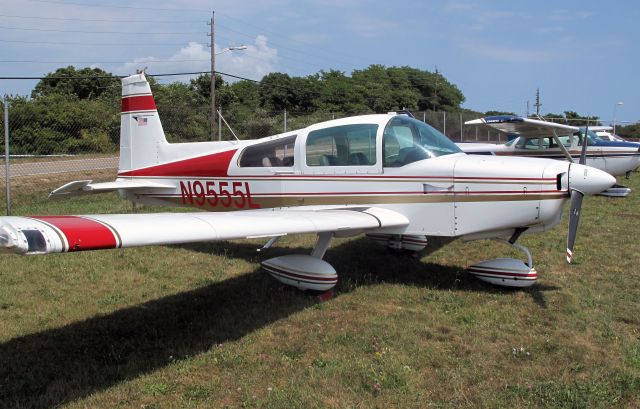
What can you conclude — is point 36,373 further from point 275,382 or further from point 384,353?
point 384,353

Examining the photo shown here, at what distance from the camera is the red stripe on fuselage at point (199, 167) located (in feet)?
23.4

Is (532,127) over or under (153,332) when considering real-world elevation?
over

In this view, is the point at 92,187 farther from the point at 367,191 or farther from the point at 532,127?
the point at 532,127

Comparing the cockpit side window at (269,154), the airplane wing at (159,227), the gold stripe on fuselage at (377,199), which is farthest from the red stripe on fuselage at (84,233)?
the cockpit side window at (269,154)

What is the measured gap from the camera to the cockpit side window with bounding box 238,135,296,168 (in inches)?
260

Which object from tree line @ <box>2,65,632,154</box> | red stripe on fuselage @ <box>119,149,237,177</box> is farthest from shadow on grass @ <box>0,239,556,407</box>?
tree line @ <box>2,65,632,154</box>

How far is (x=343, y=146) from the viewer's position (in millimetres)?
6293


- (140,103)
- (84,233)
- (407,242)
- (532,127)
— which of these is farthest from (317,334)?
(532,127)

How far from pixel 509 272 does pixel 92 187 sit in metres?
5.62

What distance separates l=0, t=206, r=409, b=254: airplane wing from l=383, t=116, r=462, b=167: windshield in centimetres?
65

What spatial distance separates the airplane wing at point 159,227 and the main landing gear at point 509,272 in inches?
41.0

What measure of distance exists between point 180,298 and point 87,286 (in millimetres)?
1267

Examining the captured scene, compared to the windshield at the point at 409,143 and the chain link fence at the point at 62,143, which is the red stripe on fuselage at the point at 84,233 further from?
the chain link fence at the point at 62,143

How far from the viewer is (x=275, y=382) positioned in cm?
374
